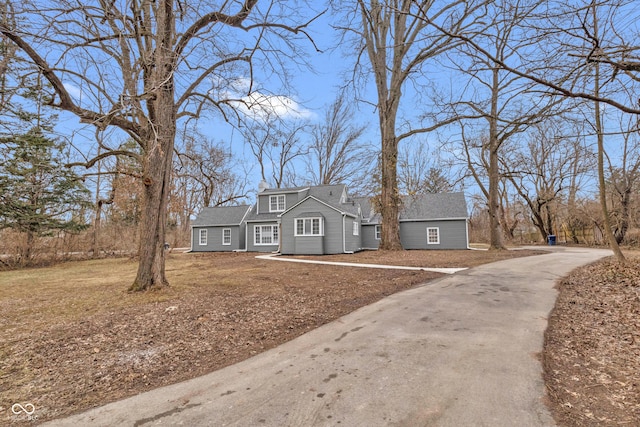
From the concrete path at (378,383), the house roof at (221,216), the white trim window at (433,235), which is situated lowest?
the concrete path at (378,383)

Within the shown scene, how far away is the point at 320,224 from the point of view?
19188mm

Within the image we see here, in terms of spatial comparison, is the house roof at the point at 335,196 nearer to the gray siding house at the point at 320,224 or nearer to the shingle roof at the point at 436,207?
the gray siding house at the point at 320,224

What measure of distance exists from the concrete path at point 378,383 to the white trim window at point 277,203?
745 inches

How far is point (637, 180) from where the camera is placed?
17.8 meters

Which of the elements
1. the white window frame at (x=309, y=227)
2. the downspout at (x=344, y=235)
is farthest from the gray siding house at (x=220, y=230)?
the downspout at (x=344, y=235)

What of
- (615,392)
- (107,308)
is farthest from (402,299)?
(107,308)

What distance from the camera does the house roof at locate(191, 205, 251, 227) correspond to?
2538 cm

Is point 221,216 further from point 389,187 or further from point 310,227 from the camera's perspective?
point 389,187

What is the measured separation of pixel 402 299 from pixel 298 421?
444cm

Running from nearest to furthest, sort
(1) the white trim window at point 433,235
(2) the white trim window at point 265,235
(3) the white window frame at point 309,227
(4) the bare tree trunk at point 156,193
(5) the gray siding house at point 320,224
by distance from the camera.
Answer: (4) the bare tree trunk at point 156,193
(3) the white window frame at point 309,227
(5) the gray siding house at point 320,224
(1) the white trim window at point 433,235
(2) the white trim window at point 265,235

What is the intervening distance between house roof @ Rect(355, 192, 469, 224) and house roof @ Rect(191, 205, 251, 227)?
32.4 ft

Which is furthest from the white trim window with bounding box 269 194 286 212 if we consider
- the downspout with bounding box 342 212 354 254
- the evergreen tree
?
the evergreen tree

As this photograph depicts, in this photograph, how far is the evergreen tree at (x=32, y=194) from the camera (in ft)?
43.3

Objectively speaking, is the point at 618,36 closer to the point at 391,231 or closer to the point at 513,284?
the point at 513,284
